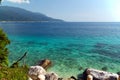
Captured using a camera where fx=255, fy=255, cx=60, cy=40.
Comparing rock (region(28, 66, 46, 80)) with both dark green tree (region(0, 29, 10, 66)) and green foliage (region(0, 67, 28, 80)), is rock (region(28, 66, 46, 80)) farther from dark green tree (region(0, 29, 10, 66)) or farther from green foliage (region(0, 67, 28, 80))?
green foliage (region(0, 67, 28, 80))

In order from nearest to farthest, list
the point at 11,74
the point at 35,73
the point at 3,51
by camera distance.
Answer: the point at 11,74 < the point at 3,51 < the point at 35,73

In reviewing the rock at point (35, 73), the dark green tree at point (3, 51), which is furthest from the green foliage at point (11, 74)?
the rock at point (35, 73)

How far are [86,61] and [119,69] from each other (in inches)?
280

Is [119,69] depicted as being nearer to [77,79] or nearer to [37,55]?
[77,79]

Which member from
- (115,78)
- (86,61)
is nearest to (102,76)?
(115,78)

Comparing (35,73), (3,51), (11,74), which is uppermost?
(3,51)

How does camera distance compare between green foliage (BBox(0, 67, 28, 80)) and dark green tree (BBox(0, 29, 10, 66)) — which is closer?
green foliage (BBox(0, 67, 28, 80))

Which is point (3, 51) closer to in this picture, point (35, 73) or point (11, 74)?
point (11, 74)

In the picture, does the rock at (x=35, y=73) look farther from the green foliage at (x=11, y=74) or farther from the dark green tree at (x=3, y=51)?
the green foliage at (x=11, y=74)

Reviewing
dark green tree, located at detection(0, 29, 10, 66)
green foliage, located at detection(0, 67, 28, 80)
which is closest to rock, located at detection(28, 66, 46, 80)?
dark green tree, located at detection(0, 29, 10, 66)

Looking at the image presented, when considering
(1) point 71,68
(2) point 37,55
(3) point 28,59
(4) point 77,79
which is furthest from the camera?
(2) point 37,55

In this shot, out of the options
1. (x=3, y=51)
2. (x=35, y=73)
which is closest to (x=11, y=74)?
(x=3, y=51)

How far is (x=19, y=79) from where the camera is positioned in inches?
605

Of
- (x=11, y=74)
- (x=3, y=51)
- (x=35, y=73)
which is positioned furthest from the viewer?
(x=35, y=73)
